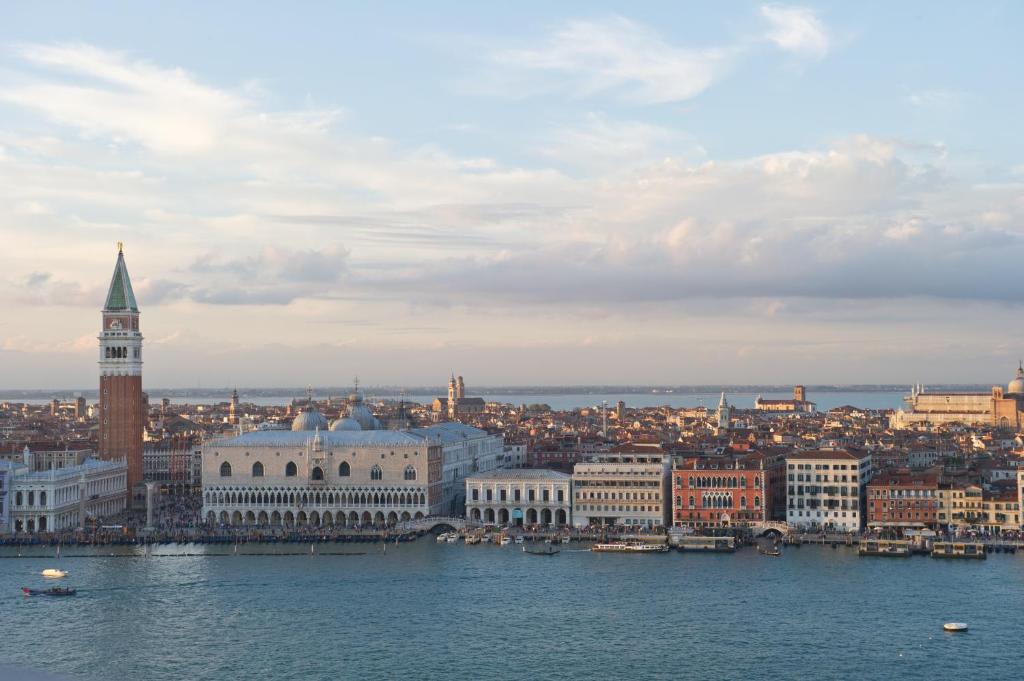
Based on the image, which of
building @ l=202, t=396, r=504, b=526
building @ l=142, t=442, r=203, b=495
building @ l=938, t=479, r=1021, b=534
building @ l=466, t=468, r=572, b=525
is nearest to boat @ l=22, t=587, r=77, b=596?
building @ l=202, t=396, r=504, b=526

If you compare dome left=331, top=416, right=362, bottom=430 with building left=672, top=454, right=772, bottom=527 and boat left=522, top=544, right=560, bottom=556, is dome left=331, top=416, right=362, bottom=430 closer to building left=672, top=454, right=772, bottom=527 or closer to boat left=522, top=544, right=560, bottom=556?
boat left=522, top=544, right=560, bottom=556

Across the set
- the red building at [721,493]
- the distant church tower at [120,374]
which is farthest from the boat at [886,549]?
the distant church tower at [120,374]

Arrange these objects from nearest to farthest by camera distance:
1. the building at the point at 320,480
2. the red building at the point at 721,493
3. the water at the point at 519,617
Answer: the water at the point at 519,617
the red building at the point at 721,493
the building at the point at 320,480

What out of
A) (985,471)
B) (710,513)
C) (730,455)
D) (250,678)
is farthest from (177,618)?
(985,471)

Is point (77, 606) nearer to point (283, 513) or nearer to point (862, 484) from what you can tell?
point (283, 513)

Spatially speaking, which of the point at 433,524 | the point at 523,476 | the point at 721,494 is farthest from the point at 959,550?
the point at 433,524

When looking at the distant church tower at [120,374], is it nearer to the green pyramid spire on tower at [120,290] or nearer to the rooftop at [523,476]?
the green pyramid spire on tower at [120,290]
